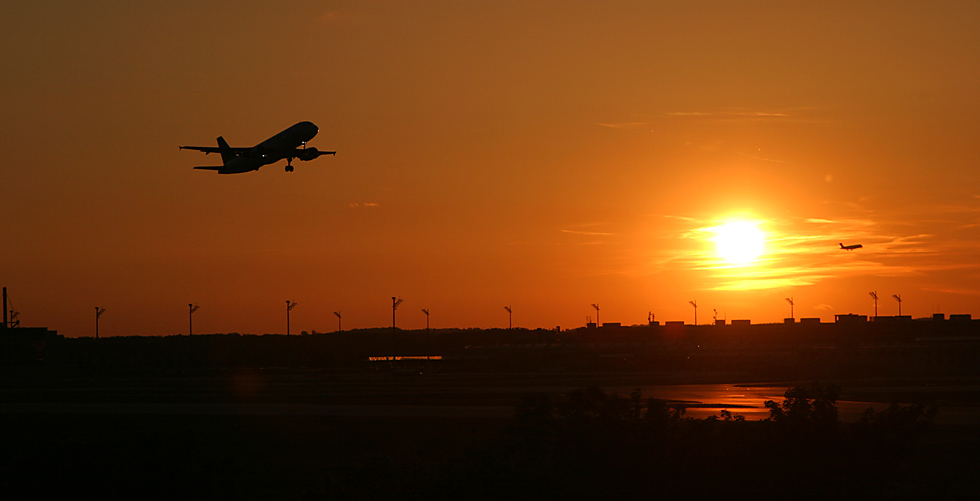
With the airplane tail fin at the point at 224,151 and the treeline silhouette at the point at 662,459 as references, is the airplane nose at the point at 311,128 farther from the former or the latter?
the treeline silhouette at the point at 662,459

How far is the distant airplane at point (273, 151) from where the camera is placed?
73.8 m

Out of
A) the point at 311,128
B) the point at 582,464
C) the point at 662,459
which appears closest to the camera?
the point at 582,464

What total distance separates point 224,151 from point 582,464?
188 ft

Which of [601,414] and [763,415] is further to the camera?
[763,415]

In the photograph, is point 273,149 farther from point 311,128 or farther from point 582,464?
point 582,464

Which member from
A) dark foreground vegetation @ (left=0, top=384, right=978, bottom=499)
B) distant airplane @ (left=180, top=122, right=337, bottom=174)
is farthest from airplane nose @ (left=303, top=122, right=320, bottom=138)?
dark foreground vegetation @ (left=0, top=384, right=978, bottom=499)

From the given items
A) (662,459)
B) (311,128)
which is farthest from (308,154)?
(662,459)

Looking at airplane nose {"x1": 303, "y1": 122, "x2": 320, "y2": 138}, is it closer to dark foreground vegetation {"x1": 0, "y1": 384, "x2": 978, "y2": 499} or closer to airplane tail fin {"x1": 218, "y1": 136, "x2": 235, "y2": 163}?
airplane tail fin {"x1": 218, "y1": 136, "x2": 235, "y2": 163}

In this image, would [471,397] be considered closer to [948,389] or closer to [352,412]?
[352,412]

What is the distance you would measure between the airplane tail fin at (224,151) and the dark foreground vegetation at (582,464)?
1729 inches

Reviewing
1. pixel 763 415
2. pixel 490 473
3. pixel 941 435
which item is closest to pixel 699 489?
pixel 490 473

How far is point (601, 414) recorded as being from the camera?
98.7 ft

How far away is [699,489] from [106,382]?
9374 centimetres

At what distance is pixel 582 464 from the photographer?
87.4 feet
